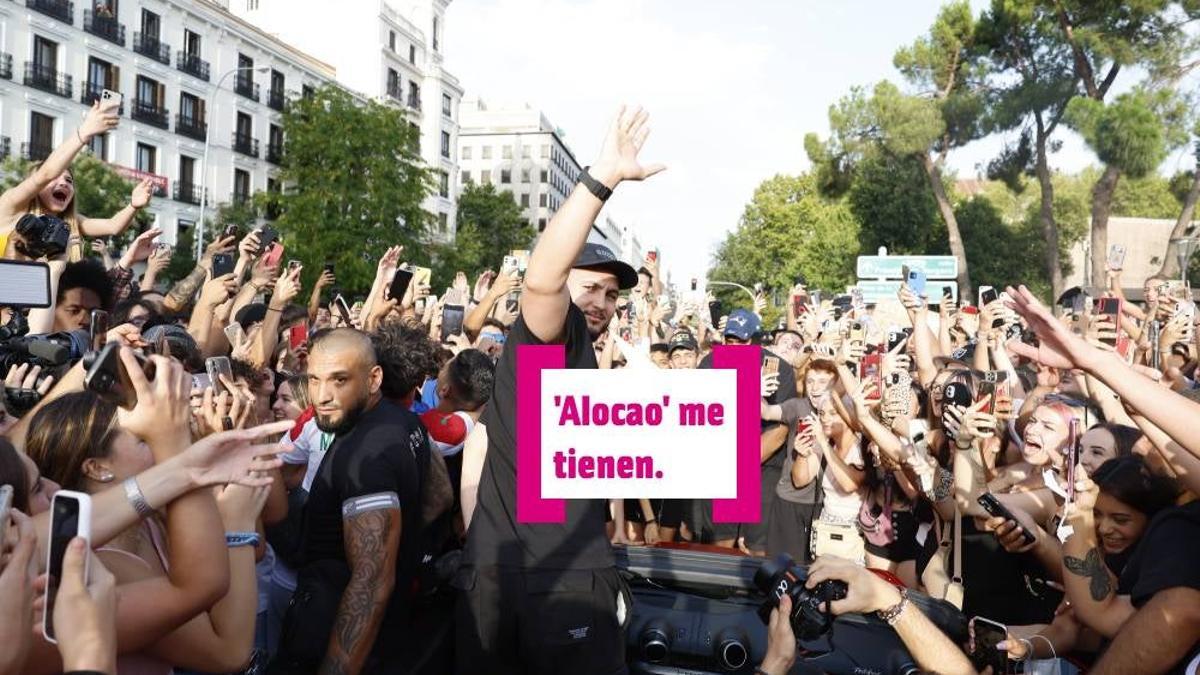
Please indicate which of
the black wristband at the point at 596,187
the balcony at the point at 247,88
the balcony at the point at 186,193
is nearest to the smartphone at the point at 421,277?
the black wristband at the point at 596,187

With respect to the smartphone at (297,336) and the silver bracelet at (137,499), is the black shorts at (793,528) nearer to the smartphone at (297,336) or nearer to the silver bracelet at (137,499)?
the smartphone at (297,336)

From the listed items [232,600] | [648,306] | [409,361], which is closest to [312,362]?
[409,361]

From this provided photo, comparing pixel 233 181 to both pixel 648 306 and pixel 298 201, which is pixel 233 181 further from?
pixel 648 306

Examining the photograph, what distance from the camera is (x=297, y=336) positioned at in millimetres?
7031

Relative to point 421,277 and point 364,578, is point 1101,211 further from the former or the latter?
point 364,578

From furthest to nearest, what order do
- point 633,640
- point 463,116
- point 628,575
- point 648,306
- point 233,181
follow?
point 463,116 < point 233,181 < point 648,306 < point 628,575 < point 633,640

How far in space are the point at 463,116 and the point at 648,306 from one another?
97.1 metres

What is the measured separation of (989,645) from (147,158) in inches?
1810

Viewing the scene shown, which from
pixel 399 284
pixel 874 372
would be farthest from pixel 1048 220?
pixel 399 284

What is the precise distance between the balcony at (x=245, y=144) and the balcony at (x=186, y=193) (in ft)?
11.0

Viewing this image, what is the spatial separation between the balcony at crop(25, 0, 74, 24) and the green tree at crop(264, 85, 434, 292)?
9.35m

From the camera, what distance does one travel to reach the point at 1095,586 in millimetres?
3248

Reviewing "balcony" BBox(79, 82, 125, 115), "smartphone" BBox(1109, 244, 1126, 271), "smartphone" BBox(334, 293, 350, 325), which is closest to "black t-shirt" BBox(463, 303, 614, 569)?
"smartphone" BBox(334, 293, 350, 325)

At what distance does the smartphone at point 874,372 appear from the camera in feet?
20.8
